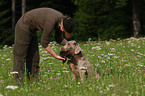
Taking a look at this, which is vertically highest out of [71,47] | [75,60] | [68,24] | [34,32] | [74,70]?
[68,24]

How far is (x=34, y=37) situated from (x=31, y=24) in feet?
1.48

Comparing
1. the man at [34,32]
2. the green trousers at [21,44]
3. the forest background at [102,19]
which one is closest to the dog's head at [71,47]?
the man at [34,32]

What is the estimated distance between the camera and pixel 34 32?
15.0 ft

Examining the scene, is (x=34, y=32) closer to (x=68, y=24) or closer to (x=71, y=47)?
(x=71, y=47)

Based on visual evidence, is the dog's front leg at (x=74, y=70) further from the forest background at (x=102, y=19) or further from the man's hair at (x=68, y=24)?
the forest background at (x=102, y=19)

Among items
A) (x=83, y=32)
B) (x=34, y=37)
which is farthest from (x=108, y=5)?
(x=34, y=37)

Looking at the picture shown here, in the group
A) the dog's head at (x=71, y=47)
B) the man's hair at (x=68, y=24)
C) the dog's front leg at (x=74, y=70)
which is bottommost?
the dog's front leg at (x=74, y=70)

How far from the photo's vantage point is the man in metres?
3.93

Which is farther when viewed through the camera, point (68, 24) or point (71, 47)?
point (71, 47)

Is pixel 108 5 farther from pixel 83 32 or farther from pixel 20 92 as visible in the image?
pixel 20 92

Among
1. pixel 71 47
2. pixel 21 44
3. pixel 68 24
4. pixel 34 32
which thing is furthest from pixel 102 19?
pixel 68 24

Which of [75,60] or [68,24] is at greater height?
[68,24]

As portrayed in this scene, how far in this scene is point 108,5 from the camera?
20.5 metres

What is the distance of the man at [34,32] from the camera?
393 cm
